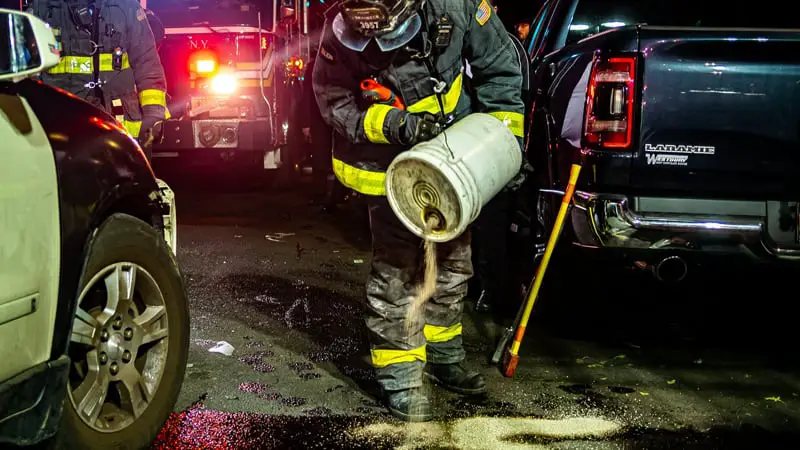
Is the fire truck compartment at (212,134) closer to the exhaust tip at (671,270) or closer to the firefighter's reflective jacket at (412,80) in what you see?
the firefighter's reflective jacket at (412,80)

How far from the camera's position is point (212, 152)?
909cm

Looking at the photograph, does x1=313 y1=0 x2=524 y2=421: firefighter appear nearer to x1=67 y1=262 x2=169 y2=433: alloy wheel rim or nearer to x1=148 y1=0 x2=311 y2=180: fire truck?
x1=67 y1=262 x2=169 y2=433: alloy wheel rim

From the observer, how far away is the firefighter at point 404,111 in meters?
3.12

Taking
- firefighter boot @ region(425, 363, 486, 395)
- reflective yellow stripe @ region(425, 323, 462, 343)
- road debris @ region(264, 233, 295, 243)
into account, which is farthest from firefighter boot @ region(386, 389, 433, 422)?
road debris @ region(264, 233, 295, 243)

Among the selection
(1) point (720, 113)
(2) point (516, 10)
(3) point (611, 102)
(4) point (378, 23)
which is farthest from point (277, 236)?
(2) point (516, 10)

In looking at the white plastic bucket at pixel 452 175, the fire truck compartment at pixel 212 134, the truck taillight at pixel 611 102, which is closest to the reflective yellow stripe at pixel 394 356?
the white plastic bucket at pixel 452 175

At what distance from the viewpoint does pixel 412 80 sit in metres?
3.26

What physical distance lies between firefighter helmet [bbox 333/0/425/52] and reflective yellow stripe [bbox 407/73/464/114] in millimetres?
280

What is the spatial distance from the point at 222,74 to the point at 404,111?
6.36 m

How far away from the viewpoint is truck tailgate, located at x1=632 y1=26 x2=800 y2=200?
3396 mm

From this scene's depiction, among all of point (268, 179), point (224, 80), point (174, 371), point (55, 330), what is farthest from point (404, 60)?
point (268, 179)

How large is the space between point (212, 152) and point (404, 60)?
6262mm

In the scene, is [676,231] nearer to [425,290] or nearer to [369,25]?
[425,290]

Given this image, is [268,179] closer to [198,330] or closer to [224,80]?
[224,80]
